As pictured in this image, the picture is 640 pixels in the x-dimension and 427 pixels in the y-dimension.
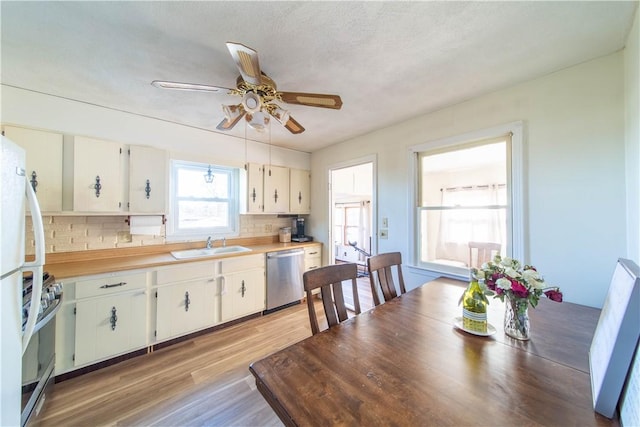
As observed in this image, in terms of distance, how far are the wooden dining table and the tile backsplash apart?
2.54 meters

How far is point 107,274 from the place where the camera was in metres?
2.01

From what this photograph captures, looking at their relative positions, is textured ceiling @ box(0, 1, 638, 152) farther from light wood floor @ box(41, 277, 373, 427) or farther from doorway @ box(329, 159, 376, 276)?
doorway @ box(329, 159, 376, 276)

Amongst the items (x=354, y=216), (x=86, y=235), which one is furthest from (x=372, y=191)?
(x=354, y=216)

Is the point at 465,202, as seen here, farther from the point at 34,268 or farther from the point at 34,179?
the point at 34,179

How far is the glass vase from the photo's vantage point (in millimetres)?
1088

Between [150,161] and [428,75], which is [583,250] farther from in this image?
[150,161]

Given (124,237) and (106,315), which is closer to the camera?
(106,315)

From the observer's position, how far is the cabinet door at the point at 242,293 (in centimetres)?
269

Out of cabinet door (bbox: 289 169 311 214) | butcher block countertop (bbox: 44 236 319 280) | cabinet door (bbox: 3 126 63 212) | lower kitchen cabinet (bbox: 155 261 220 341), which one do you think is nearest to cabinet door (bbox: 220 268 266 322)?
lower kitchen cabinet (bbox: 155 261 220 341)

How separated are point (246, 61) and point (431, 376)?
177cm

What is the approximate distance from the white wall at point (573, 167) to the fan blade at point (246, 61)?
79.3 inches

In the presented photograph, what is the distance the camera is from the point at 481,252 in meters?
2.24

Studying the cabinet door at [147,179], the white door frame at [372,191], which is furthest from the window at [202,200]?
the white door frame at [372,191]

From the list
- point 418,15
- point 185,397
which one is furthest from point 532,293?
point 185,397
